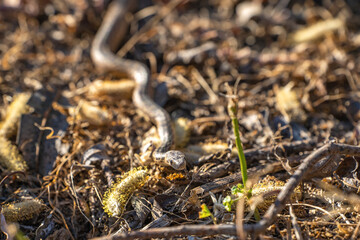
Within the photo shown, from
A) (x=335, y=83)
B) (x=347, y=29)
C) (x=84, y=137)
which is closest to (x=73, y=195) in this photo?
(x=84, y=137)

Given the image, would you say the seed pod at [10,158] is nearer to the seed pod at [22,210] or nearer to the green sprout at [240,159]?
the seed pod at [22,210]

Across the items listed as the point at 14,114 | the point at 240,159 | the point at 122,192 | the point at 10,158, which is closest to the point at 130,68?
the point at 14,114

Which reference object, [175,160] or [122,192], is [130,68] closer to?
[175,160]

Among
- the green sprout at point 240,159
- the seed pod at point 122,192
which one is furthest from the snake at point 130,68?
the green sprout at point 240,159

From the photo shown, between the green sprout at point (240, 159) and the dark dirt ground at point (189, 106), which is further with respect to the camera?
the dark dirt ground at point (189, 106)

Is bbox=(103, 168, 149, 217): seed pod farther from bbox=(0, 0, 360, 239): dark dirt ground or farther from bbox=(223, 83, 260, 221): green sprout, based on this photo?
bbox=(223, 83, 260, 221): green sprout

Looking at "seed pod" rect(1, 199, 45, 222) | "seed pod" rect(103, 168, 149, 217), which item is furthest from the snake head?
"seed pod" rect(1, 199, 45, 222)
